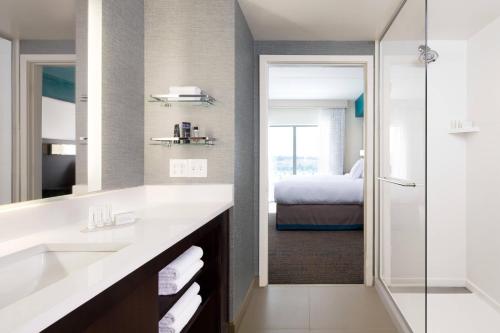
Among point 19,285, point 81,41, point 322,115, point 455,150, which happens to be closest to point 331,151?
point 322,115

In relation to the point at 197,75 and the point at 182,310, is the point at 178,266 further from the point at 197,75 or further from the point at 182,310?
the point at 197,75

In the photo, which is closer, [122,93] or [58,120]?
[58,120]

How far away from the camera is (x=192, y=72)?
2.29 metres

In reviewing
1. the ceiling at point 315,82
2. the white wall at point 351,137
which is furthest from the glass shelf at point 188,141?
the white wall at point 351,137

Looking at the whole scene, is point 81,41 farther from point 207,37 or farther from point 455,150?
point 455,150

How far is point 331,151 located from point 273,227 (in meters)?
3.82

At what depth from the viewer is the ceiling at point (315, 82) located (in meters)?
5.76

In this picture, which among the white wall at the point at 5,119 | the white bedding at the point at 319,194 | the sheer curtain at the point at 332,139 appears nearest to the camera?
the white wall at the point at 5,119

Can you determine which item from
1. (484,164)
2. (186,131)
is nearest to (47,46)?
(186,131)

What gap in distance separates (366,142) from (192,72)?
178 centimetres

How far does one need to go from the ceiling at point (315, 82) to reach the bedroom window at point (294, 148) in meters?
0.94

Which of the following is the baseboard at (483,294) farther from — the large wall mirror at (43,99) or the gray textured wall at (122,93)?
the large wall mirror at (43,99)

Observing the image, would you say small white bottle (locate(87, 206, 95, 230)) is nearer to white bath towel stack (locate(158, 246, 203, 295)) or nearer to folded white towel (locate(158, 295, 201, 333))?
white bath towel stack (locate(158, 246, 203, 295))

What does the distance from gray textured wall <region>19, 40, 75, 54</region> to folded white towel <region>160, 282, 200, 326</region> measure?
3.69 ft
